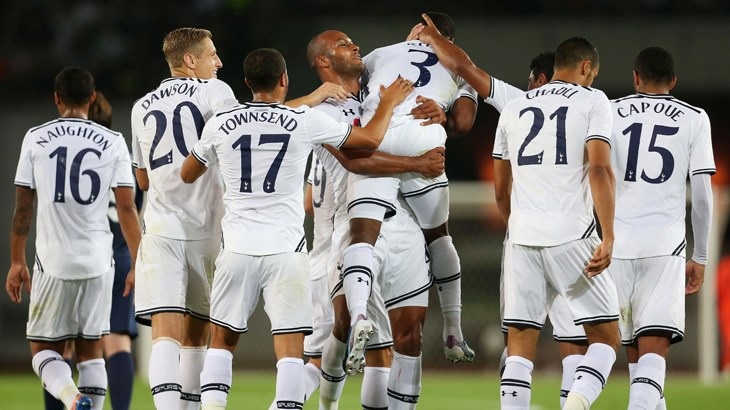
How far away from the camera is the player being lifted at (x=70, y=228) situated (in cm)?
770

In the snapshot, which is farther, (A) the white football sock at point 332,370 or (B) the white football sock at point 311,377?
(B) the white football sock at point 311,377

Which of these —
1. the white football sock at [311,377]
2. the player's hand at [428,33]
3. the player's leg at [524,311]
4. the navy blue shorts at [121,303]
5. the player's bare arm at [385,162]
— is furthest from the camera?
the navy blue shorts at [121,303]

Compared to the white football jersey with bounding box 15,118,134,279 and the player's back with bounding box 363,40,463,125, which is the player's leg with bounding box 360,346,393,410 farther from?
the white football jersey with bounding box 15,118,134,279

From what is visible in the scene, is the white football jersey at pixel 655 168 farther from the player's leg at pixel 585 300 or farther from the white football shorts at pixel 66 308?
the white football shorts at pixel 66 308

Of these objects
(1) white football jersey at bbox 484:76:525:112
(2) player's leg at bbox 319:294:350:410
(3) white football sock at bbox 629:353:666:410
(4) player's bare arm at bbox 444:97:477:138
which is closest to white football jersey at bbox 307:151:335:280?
(2) player's leg at bbox 319:294:350:410

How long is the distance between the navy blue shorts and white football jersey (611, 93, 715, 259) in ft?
12.2

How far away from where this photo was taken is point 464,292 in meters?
16.1

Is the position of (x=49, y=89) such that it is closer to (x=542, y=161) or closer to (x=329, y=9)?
(x=329, y=9)

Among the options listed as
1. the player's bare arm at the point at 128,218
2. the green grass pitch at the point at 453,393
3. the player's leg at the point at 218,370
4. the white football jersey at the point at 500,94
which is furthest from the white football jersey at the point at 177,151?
the green grass pitch at the point at 453,393

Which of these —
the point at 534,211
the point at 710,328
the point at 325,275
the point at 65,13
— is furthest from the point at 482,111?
the point at 534,211

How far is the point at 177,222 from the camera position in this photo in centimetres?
719

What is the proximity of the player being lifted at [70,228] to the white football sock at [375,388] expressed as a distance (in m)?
1.74

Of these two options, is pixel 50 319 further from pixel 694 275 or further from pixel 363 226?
pixel 694 275

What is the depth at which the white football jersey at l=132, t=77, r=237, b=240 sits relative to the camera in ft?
23.6
